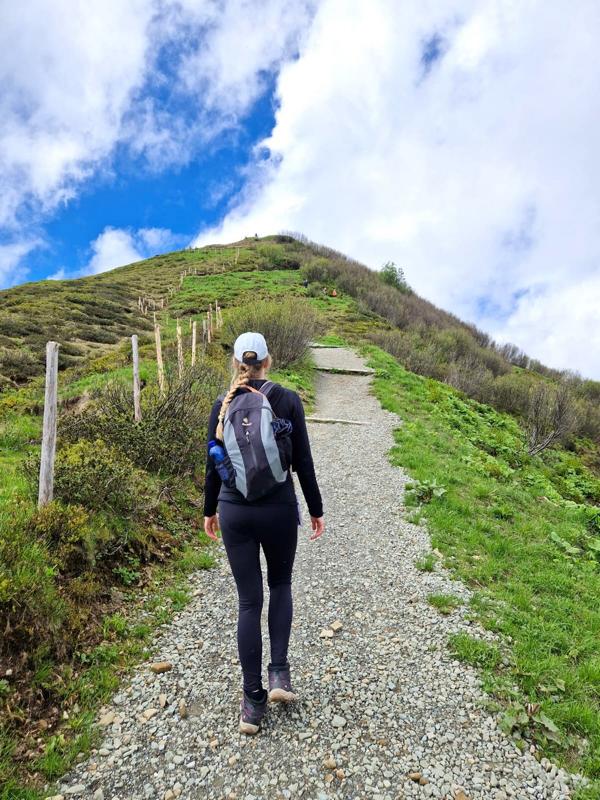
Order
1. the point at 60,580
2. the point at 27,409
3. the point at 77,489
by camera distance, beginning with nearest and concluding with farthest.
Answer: the point at 60,580, the point at 77,489, the point at 27,409

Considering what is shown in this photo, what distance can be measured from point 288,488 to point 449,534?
4.38m

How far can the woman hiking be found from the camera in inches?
105

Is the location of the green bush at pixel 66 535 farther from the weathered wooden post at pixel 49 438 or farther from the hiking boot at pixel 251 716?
the hiking boot at pixel 251 716

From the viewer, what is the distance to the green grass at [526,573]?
3.37 meters

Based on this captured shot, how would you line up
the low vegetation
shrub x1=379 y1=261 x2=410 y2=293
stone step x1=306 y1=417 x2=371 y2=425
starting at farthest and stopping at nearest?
shrub x1=379 y1=261 x2=410 y2=293
the low vegetation
stone step x1=306 y1=417 x2=371 y2=425

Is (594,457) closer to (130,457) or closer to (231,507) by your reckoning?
(130,457)

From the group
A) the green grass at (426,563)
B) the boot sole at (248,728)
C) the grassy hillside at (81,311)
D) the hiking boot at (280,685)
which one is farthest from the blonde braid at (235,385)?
the grassy hillside at (81,311)

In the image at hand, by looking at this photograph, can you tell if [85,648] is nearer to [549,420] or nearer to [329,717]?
[329,717]

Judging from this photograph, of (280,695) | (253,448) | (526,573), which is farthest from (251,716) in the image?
(526,573)

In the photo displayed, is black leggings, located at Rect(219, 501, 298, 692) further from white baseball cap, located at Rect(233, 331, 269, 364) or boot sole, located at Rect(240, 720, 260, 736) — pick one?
white baseball cap, located at Rect(233, 331, 269, 364)

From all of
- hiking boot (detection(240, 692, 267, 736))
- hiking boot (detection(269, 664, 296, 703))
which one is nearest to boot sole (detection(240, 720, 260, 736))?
hiking boot (detection(240, 692, 267, 736))

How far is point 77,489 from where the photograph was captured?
4.96 metres

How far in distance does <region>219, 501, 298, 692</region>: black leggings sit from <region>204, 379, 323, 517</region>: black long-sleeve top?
51 mm

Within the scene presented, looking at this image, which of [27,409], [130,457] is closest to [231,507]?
[130,457]
